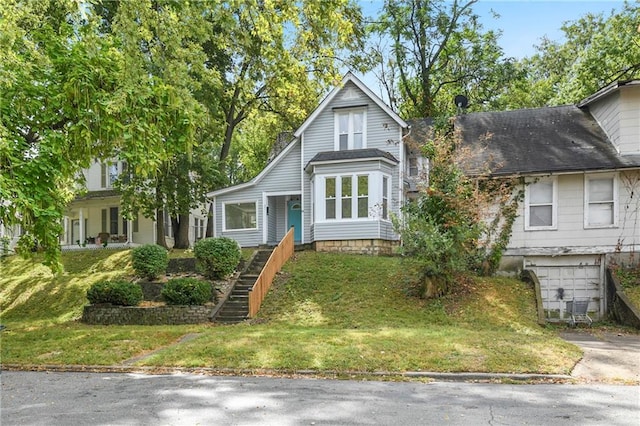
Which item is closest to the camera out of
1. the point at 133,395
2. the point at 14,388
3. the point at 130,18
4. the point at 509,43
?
the point at 133,395

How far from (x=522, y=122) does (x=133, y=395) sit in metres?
17.0

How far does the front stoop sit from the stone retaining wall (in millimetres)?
399

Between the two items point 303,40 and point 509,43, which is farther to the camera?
point 509,43

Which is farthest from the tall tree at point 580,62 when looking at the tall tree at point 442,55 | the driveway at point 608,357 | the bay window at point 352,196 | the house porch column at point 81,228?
the house porch column at point 81,228

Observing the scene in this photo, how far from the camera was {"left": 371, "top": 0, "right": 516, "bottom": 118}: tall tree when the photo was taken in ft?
102

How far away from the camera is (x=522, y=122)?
19.1 meters

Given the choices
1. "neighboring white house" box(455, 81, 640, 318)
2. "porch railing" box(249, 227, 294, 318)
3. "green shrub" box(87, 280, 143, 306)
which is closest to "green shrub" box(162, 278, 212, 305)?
"green shrub" box(87, 280, 143, 306)

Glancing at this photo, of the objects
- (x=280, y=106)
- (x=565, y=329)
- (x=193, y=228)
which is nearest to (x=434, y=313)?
(x=565, y=329)

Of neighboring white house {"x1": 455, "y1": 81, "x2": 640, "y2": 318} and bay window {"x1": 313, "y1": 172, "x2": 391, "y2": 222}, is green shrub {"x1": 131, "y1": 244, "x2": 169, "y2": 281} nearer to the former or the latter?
bay window {"x1": 313, "y1": 172, "x2": 391, "y2": 222}

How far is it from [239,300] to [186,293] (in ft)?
5.17

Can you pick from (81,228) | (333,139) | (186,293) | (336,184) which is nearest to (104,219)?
(81,228)

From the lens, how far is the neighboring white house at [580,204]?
15422 millimetres

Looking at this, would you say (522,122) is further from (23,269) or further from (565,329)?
(23,269)

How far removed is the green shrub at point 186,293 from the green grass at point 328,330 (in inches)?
51.6
